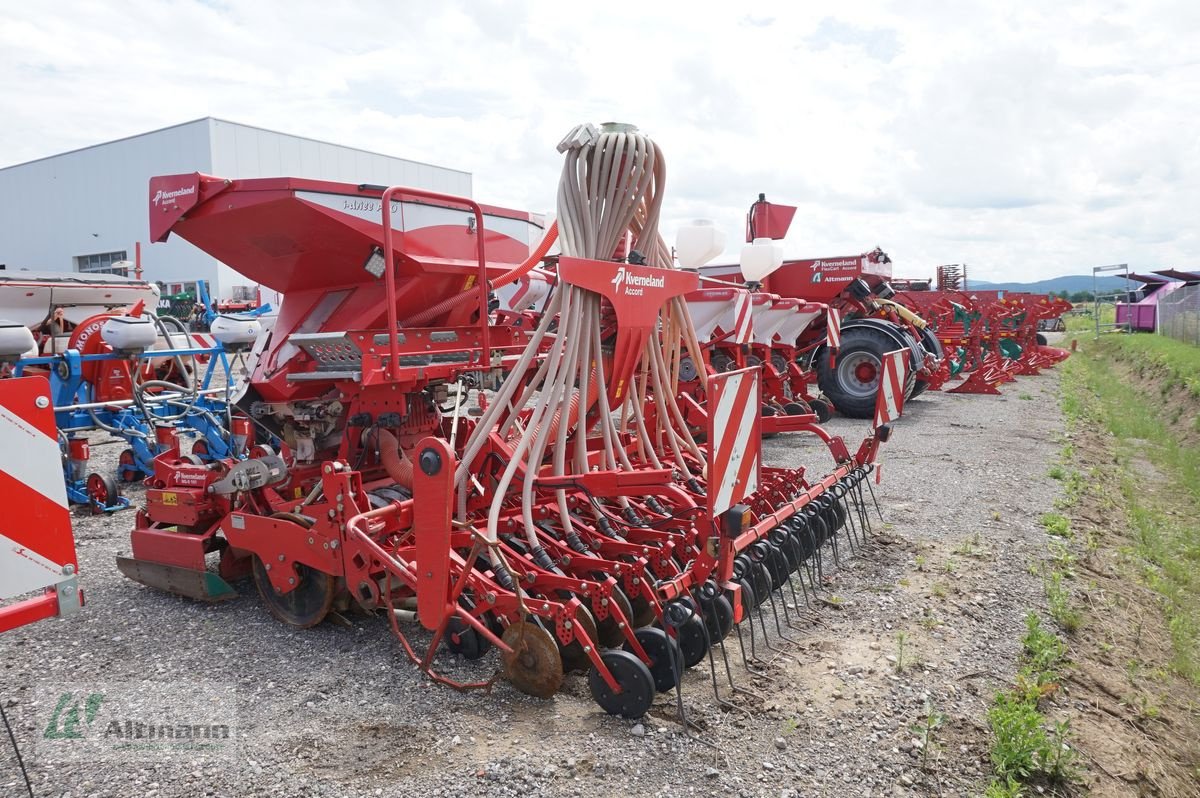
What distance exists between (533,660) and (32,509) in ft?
5.55

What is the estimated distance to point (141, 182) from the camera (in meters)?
36.3

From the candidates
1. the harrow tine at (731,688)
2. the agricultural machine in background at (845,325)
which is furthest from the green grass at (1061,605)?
the agricultural machine in background at (845,325)

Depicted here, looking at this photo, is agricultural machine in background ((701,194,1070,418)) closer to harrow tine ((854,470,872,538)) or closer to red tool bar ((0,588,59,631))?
harrow tine ((854,470,872,538))

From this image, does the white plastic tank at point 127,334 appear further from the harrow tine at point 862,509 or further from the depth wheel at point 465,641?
the harrow tine at point 862,509

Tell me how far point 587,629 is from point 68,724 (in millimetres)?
2065

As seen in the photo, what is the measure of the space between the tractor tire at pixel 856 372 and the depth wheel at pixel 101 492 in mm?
8115

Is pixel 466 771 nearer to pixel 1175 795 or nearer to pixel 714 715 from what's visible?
pixel 714 715

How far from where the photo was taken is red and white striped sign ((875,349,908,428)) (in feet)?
16.9

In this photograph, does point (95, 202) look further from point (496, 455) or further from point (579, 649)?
point (579, 649)

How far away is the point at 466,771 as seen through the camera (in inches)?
107

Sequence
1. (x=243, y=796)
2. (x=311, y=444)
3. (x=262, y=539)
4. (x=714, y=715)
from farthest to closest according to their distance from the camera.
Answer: (x=311, y=444) → (x=262, y=539) → (x=714, y=715) → (x=243, y=796)

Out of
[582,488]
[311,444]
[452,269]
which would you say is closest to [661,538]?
[582,488]

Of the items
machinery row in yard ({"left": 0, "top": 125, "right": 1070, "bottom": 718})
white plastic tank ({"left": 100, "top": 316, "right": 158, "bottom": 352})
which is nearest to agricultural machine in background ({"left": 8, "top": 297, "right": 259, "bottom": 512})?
white plastic tank ({"left": 100, "top": 316, "right": 158, "bottom": 352})

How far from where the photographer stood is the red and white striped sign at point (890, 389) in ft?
16.9
